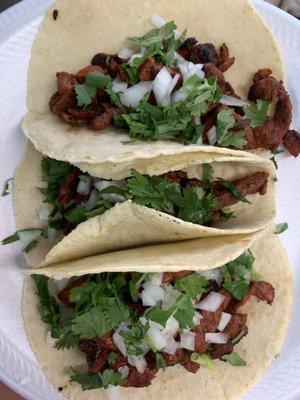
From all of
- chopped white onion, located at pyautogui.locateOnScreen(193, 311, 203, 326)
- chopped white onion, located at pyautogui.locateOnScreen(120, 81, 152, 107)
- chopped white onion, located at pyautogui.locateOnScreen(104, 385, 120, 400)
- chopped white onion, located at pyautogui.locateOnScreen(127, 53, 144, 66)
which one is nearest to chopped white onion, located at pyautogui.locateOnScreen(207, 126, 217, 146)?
chopped white onion, located at pyautogui.locateOnScreen(120, 81, 152, 107)

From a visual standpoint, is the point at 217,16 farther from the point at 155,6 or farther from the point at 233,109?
the point at 233,109

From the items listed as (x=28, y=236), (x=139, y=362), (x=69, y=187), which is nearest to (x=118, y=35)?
(x=69, y=187)

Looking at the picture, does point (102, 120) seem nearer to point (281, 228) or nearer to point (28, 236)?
point (28, 236)

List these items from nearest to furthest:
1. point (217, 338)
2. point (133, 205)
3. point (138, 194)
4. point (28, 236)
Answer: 1. point (133, 205)
2. point (138, 194)
3. point (217, 338)
4. point (28, 236)

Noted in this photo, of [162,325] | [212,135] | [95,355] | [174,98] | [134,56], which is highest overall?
[134,56]

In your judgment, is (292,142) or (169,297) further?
(292,142)

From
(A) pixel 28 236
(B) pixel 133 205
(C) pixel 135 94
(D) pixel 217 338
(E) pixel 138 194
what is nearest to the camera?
(B) pixel 133 205

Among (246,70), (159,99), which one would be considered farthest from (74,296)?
(246,70)

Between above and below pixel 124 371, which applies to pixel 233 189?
above
